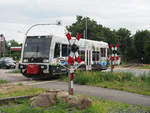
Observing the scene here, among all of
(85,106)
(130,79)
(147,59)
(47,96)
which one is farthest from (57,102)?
(147,59)

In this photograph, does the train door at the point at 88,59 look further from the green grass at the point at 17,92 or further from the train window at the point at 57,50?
the green grass at the point at 17,92

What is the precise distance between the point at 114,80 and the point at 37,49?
5.45 metres

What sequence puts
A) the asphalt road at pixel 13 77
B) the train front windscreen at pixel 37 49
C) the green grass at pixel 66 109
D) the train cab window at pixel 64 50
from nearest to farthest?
the green grass at pixel 66 109, the train front windscreen at pixel 37 49, the asphalt road at pixel 13 77, the train cab window at pixel 64 50

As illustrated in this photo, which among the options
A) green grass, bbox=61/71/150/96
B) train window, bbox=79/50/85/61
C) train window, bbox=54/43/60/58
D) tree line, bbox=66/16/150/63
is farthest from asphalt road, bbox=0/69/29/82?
tree line, bbox=66/16/150/63

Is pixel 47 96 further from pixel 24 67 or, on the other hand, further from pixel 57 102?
pixel 24 67

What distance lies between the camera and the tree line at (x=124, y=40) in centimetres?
5750

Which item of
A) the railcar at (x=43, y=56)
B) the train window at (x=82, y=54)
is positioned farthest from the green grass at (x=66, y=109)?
the train window at (x=82, y=54)

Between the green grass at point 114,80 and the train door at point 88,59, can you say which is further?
the train door at point 88,59

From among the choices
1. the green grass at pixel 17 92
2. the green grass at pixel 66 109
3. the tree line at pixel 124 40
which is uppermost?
the tree line at pixel 124 40

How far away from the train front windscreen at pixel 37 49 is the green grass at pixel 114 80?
198 centimetres

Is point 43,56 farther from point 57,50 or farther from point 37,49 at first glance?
point 57,50

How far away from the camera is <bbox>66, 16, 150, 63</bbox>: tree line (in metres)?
57.5

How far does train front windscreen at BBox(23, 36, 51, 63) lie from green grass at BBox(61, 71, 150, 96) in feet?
6.49

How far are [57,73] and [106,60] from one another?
8967mm
